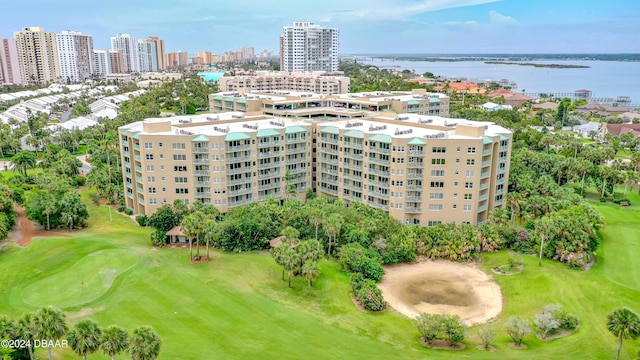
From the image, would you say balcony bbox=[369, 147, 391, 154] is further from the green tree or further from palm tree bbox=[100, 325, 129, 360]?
the green tree

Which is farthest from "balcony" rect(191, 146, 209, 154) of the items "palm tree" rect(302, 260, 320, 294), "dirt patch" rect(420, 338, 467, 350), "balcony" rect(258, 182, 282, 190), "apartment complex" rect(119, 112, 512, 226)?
"dirt patch" rect(420, 338, 467, 350)

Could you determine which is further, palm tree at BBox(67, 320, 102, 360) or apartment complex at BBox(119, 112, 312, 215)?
apartment complex at BBox(119, 112, 312, 215)

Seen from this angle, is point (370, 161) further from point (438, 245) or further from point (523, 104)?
point (523, 104)

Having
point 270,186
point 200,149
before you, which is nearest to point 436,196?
point 270,186

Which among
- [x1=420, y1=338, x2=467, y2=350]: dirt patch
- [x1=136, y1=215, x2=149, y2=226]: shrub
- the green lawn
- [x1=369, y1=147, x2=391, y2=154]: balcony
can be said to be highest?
[x1=369, y1=147, x2=391, y2=154]: balcony

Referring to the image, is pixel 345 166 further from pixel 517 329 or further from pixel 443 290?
pixel 517 329

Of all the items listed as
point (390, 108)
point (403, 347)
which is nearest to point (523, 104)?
point (390, 108)
